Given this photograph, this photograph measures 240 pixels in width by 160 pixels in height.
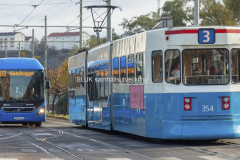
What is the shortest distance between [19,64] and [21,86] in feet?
3.74

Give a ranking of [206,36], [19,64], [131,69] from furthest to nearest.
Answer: [19,64] < [131,69] < [206,36]

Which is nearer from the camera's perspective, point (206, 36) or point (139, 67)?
point (206, 36)

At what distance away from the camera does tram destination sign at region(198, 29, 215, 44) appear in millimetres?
14297

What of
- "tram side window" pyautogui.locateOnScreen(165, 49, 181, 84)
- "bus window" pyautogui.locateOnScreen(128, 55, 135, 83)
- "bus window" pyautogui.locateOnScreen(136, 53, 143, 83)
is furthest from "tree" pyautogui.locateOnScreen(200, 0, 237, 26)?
"tram side window" pyautogui.locateOnScreen(165, 49, 181, 84)

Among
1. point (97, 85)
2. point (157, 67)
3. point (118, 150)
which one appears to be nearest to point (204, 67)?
point (157, 67)

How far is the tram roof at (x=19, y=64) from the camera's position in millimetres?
26375

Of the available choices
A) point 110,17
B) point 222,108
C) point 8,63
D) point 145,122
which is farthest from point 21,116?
point 222,108

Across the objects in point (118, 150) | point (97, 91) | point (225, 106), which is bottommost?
point (118, 150)

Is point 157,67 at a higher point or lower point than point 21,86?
higher

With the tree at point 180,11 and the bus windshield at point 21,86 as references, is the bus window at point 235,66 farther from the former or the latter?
the tree at point 180,11

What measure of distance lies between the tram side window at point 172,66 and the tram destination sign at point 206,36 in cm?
68

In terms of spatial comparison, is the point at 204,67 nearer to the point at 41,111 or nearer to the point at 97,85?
the point at 97,85

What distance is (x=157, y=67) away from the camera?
1473 cm

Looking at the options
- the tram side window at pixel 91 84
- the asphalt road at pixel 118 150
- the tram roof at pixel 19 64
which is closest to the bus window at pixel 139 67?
the asphalt road at pixel 118 150
